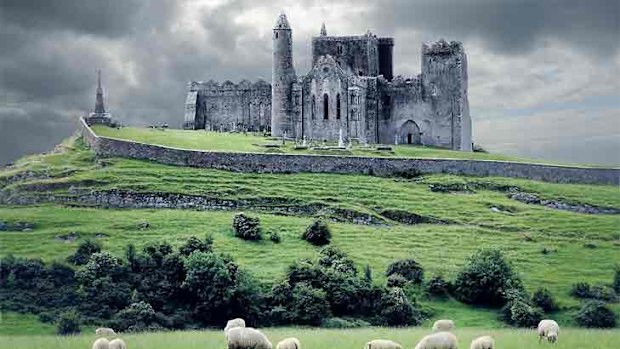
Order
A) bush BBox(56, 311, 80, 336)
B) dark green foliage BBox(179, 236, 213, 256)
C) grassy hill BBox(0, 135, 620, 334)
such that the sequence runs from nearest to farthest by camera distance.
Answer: bush BBox(56, 311, 80, 336) < dark green foliage BBox(179, 236, 213, 256) < grassy hill BBox(0, 135, 620, 334)

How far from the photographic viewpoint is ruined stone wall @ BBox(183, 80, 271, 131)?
113 metres

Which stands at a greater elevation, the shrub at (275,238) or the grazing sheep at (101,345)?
the shrub at (275,238)

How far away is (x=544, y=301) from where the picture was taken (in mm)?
61156

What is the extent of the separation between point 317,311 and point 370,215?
66.2 ft

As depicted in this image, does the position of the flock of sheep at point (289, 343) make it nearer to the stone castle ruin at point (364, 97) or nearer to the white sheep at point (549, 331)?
the white sheep at point (549, 331)

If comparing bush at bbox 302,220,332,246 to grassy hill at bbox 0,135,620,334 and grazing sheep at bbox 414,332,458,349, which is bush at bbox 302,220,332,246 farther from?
grazing sheep at bbox 414,332,458,349

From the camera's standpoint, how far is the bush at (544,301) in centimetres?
6100

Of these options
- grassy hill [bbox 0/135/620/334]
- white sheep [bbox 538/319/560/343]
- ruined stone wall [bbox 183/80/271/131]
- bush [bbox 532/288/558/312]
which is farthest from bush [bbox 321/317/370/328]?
ruined stone wall [bbox 183/80/271/131]

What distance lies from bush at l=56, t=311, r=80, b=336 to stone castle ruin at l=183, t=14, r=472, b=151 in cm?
4997

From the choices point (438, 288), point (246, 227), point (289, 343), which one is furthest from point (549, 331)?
point (246, 227)

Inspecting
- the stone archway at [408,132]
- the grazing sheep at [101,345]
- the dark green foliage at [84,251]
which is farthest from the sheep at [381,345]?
the stone archway at [408,132]

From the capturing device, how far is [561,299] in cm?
6231

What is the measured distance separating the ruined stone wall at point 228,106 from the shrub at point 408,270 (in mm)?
48787

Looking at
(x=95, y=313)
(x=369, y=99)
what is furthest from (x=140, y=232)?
(x=369, y=99)
